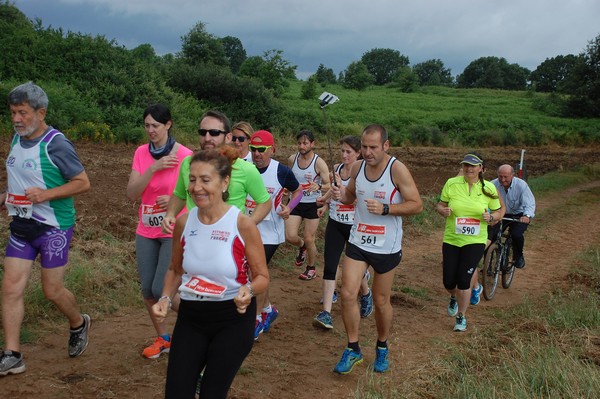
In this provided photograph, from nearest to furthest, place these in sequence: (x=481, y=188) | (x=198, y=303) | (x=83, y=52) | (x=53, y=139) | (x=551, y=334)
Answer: (x=198, y=303) → (x=53, y=139) → (x=551, y=334) → (x=481, y=188) → (x=83, y=52)

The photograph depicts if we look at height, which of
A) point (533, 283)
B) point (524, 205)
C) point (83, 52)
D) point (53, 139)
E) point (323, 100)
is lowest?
point (533, 283)

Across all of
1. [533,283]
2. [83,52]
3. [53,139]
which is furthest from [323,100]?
[83,52]

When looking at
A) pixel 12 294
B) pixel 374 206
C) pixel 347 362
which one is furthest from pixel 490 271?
pixel 12 294

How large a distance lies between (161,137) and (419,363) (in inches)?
127

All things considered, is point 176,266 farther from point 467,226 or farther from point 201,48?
point 201,48

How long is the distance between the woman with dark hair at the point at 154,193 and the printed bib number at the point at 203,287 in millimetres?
1555

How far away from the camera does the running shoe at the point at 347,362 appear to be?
5547mm

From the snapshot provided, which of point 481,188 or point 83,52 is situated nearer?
point 481,188

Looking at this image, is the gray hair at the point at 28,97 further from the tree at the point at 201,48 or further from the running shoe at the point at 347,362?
the tree at the point at 201,48

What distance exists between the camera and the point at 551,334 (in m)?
6.36

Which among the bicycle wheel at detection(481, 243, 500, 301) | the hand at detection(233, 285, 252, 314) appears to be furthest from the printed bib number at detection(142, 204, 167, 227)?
the bicycle wheel at detection(481, 243, 500, 301)

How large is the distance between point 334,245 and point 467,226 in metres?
1.60

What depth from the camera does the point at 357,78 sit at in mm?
64250

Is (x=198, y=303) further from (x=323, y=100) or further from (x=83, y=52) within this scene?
(x=83, y=52)
